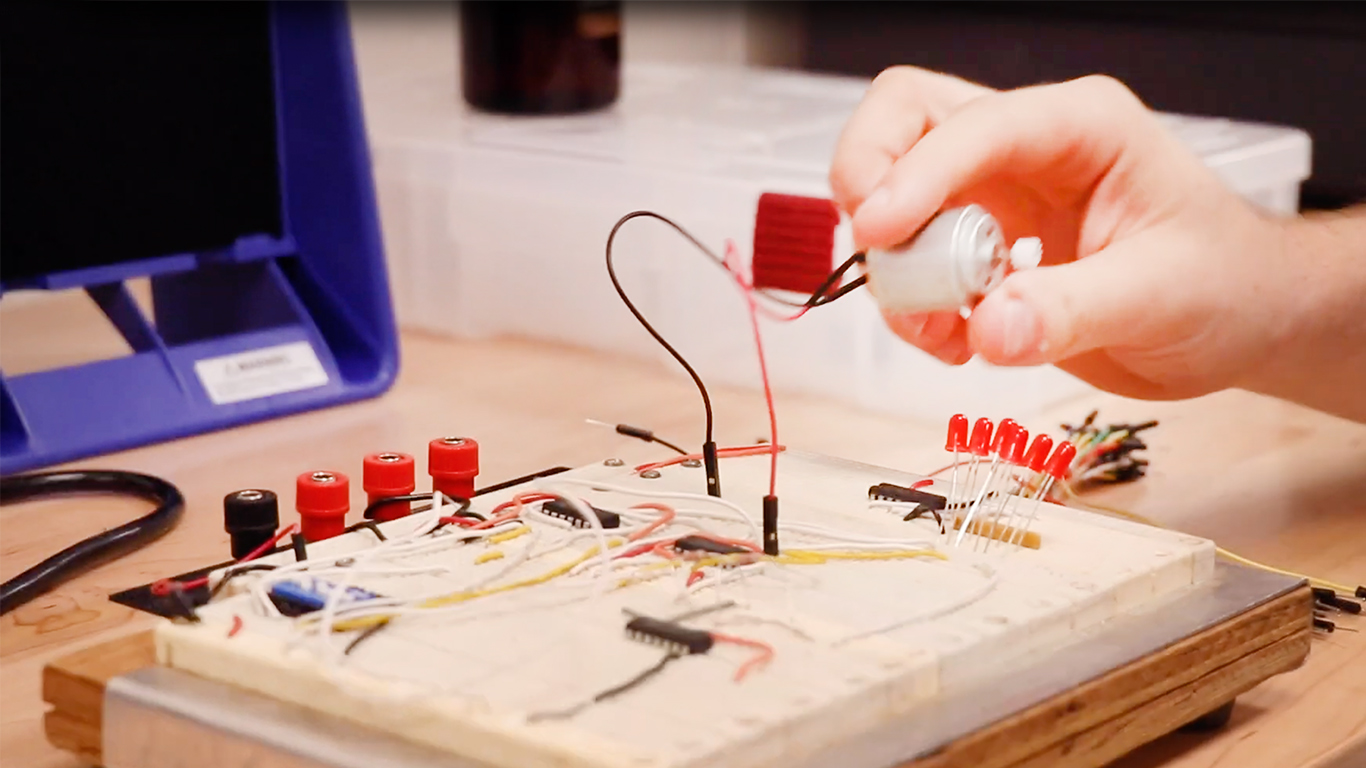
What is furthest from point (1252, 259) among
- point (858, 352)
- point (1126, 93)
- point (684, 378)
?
point (684, 378)

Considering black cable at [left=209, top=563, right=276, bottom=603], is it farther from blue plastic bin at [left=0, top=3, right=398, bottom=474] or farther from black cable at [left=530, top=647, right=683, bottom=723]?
blue plastic bin at [left=0, top=3, right=398, bottom=474]

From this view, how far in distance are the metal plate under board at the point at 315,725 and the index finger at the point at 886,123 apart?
23 cm

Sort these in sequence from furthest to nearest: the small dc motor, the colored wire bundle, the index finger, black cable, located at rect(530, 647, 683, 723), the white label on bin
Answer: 1. the white label on bin
2. the colored wire bundle
3. the index finger
4. the small dc motor
5. black cable, located at rect(530, 647, 683, 723)

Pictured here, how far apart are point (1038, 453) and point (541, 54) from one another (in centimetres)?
71

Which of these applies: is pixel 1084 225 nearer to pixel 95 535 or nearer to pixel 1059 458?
pixel 1059 458

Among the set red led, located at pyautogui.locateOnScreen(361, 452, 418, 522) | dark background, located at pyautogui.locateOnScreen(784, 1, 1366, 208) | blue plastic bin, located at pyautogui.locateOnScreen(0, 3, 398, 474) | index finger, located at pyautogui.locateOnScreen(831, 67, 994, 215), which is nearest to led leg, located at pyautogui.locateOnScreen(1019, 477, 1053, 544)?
index finger, located at pyautogui.locateOnScreen(831, 67, 994, 215)

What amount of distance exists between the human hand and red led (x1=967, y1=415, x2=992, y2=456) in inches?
1.5

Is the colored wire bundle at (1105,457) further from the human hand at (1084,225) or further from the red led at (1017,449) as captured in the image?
the red led at (1017,449)

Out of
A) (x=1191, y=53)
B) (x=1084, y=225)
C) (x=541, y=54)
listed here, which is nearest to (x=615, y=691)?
(x=1084, y=225)

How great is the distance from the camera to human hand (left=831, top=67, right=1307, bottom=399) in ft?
2.16

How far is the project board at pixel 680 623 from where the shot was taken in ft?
1.60

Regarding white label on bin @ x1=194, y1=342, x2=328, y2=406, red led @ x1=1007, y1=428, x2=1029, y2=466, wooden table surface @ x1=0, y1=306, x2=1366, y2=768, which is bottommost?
wooden table surface @ x1=0, y1=306, x2=1366, y2=768

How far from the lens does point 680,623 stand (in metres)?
0.55

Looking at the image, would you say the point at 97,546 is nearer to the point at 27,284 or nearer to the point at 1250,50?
the point at 27,284
